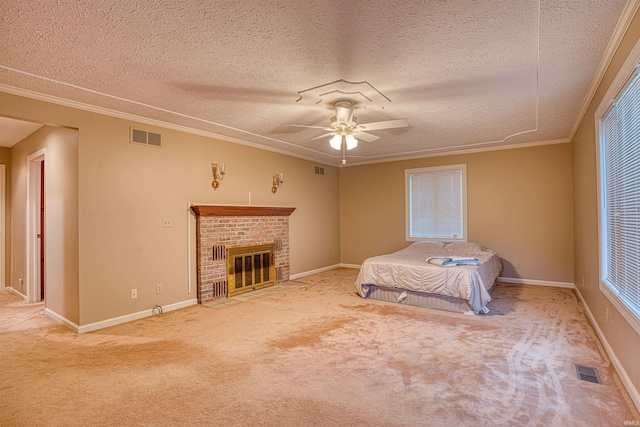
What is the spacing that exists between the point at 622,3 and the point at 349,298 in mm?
4123

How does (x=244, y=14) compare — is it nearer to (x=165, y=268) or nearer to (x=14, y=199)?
(x=165, y=268)

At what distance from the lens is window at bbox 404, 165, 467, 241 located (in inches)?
250

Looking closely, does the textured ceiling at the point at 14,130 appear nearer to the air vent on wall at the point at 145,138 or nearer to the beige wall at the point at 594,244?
the air vent on wall at the point at 145,138

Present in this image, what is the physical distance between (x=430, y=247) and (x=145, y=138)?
16.0ft

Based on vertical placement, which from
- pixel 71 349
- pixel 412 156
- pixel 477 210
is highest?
pixel 412 156

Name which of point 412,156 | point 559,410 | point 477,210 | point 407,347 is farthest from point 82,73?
point 477,210

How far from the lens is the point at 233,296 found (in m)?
5.02

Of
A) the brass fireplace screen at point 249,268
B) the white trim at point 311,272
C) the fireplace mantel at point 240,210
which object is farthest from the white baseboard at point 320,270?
the fireplace mantel at point 240,210

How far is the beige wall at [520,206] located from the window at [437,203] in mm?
119

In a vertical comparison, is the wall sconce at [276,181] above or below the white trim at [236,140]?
below

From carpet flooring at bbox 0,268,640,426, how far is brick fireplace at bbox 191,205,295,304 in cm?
67

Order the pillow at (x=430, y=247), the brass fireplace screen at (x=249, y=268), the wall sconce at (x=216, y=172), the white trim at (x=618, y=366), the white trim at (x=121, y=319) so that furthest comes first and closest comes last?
the pillow at (x=430, y=247)
the brass fireplace screen at (x=249, y=268)
the wall sconce at (x=216, y=172)
the white trim at (x=121, y=319)
the white trim at (x=618, y=366)

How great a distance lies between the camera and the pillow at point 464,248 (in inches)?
220

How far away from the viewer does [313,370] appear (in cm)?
264
